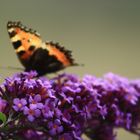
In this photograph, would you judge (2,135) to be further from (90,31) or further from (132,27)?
(132,27)

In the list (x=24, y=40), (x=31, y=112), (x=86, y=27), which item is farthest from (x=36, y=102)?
(x=86, y=27)

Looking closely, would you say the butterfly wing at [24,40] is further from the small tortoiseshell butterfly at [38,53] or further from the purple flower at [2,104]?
the purple flower at [2,104]

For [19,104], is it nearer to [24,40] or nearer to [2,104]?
[2,104]

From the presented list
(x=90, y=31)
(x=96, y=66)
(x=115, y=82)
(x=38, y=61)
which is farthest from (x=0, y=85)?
(x=90, y=31)

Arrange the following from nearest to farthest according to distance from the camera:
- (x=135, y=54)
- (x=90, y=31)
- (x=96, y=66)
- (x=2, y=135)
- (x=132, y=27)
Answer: (x=2, y=135), (x=96, y=66), (x=135, y=54), (x=90, y=31), (x=132, y=27)

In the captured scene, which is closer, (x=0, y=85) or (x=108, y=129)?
(x=0, y=85)

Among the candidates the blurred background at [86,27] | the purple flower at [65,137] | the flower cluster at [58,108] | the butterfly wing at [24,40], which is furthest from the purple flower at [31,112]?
the blurred background at [86,27]

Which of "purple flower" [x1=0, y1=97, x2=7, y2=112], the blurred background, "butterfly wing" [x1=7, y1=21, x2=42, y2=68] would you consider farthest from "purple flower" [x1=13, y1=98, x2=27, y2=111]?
the blurred background

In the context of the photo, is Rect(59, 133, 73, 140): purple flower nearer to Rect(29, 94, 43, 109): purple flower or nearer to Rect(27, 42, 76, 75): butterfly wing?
Rect(29, 94, 43, 109): purple flower
